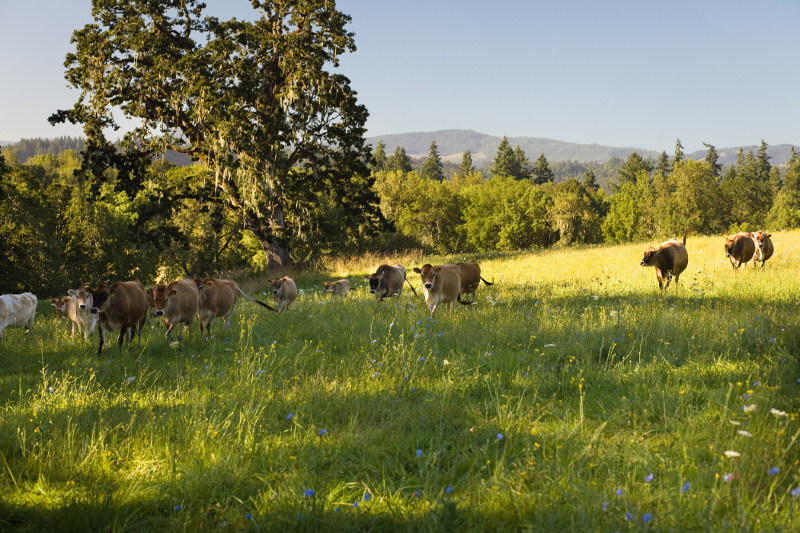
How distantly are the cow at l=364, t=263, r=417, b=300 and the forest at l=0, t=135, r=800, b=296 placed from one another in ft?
39.4

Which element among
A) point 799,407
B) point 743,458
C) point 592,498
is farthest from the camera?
point 799,407

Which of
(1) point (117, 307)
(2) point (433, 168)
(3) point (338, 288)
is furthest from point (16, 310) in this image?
(2) point (433, 168)

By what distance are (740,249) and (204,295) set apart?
17871 millimetres

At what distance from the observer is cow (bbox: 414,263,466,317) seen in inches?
455

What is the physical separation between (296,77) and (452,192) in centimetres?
7034

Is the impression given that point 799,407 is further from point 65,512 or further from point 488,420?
point 65,512

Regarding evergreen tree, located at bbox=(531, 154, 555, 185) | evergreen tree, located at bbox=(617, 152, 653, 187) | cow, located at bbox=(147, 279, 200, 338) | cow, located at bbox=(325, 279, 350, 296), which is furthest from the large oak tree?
evergreen tree, located at bbox=(617, 152, 653, 187)

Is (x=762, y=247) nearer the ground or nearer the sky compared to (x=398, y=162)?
nearer the ground

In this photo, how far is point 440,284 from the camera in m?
12.0

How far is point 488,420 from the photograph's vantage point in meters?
5.01

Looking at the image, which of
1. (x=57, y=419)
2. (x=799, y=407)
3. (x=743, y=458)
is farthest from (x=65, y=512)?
(x=799, y=407)

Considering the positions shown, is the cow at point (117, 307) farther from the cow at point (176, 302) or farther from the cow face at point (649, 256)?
the cow face at point (649, 256)

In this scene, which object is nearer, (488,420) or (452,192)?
(488,420)

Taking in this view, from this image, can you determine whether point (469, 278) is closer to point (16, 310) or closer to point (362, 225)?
point (16, 310)
